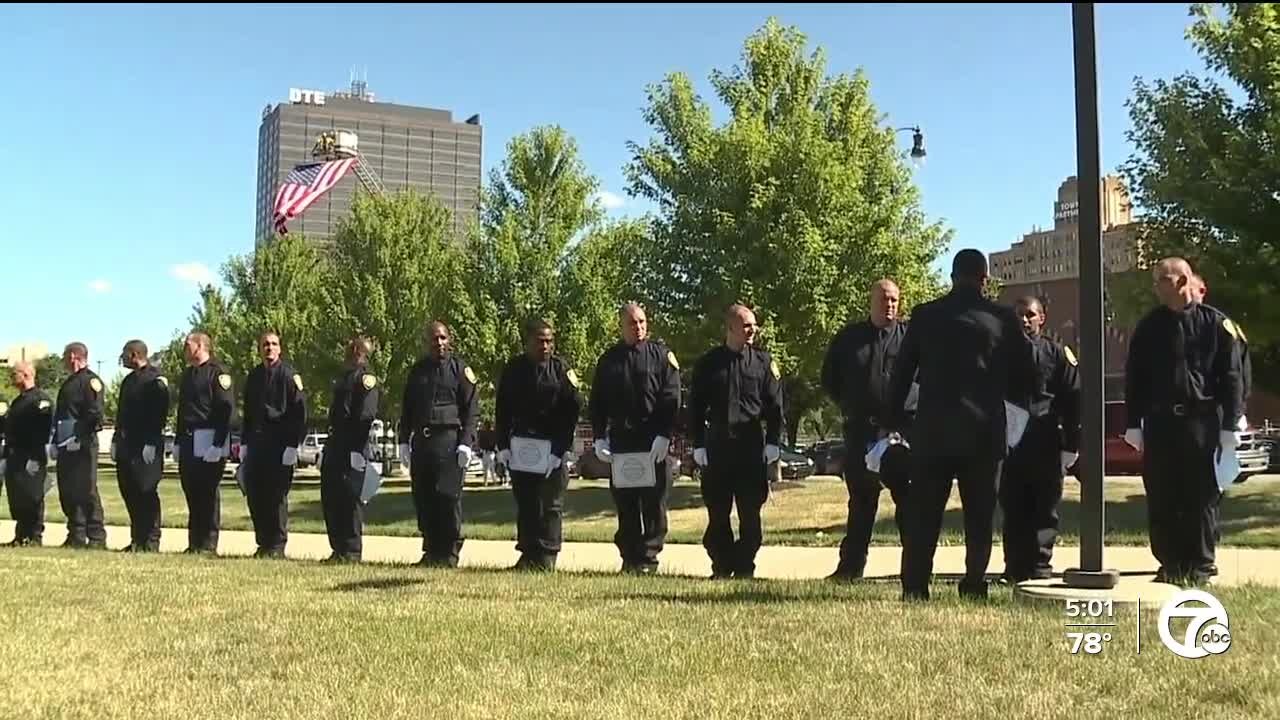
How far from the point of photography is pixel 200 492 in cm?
1119

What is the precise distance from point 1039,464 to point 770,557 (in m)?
3.08

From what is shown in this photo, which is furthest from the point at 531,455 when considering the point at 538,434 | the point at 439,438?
the point at 439,438

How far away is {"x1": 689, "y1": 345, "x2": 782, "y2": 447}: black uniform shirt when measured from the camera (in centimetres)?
Answer: 838

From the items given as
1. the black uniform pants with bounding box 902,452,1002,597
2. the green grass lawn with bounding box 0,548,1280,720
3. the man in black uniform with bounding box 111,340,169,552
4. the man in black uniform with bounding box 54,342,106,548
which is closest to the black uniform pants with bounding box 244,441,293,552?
the man in black uniform with bounding box 111,340,169,552

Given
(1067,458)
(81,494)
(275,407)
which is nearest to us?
(1067,458)

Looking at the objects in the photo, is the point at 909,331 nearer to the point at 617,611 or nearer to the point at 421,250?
the point at 617,611

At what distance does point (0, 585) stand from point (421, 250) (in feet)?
80.6

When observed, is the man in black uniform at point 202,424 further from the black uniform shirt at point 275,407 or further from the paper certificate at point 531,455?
the paper certificate at point 531,455

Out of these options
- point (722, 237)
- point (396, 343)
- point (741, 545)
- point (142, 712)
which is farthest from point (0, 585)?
point (396, 343)

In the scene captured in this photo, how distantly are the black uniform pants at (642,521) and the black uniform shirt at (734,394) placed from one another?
55cm

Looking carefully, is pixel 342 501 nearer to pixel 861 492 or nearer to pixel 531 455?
pixel 531 455

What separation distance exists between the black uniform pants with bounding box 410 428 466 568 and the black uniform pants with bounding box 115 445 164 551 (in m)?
3.27

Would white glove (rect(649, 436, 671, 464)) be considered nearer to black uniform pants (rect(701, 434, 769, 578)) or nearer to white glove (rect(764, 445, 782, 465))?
black uniform pants (rect(701, 434, 769, 578))

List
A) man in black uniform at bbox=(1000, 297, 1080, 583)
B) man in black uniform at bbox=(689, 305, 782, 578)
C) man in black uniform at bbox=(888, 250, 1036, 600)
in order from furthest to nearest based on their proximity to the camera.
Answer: man in black uniform at bbox=(689, 305, 782, 578) < man in black uniform at bbox=(1000, 297, 1080, 583) < man in black uniform at bbox=(888, 250, 1036, 600)
